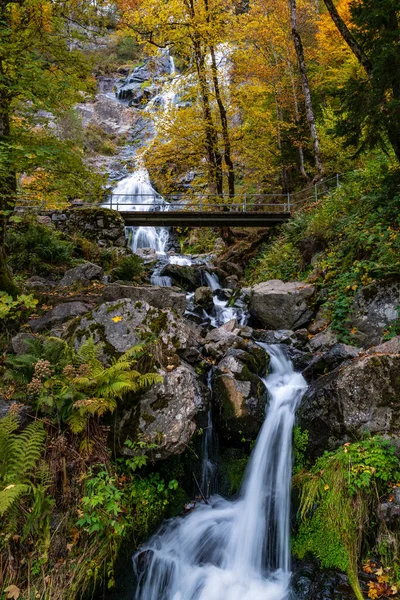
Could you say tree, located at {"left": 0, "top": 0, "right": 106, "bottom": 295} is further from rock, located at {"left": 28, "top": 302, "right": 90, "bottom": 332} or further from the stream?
the stream

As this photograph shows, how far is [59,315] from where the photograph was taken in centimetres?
675

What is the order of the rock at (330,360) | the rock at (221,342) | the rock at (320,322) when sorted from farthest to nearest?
the rock at (320,322), the rock at (221,342), the rock at (330,360)

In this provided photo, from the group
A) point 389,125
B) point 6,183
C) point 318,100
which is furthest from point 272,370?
point 318,100

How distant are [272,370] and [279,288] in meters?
3.39

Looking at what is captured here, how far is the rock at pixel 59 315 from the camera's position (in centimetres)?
653

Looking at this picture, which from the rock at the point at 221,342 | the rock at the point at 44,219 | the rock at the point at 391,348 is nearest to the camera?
the rock at the point at 391,348

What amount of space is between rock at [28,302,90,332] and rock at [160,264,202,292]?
6.59 meters

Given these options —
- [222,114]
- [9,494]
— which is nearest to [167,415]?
[9,494]

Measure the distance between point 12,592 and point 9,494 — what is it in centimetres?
93

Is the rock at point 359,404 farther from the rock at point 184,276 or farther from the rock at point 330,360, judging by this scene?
the rock at point 184,276

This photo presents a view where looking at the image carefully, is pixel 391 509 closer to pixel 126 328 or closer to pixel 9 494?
pixel 9 494

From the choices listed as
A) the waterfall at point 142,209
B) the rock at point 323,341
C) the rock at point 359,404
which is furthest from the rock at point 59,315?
the waterfall at point 142,209

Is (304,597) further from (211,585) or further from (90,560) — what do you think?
(90,560)

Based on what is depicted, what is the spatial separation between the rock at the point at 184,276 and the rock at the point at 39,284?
529cm
